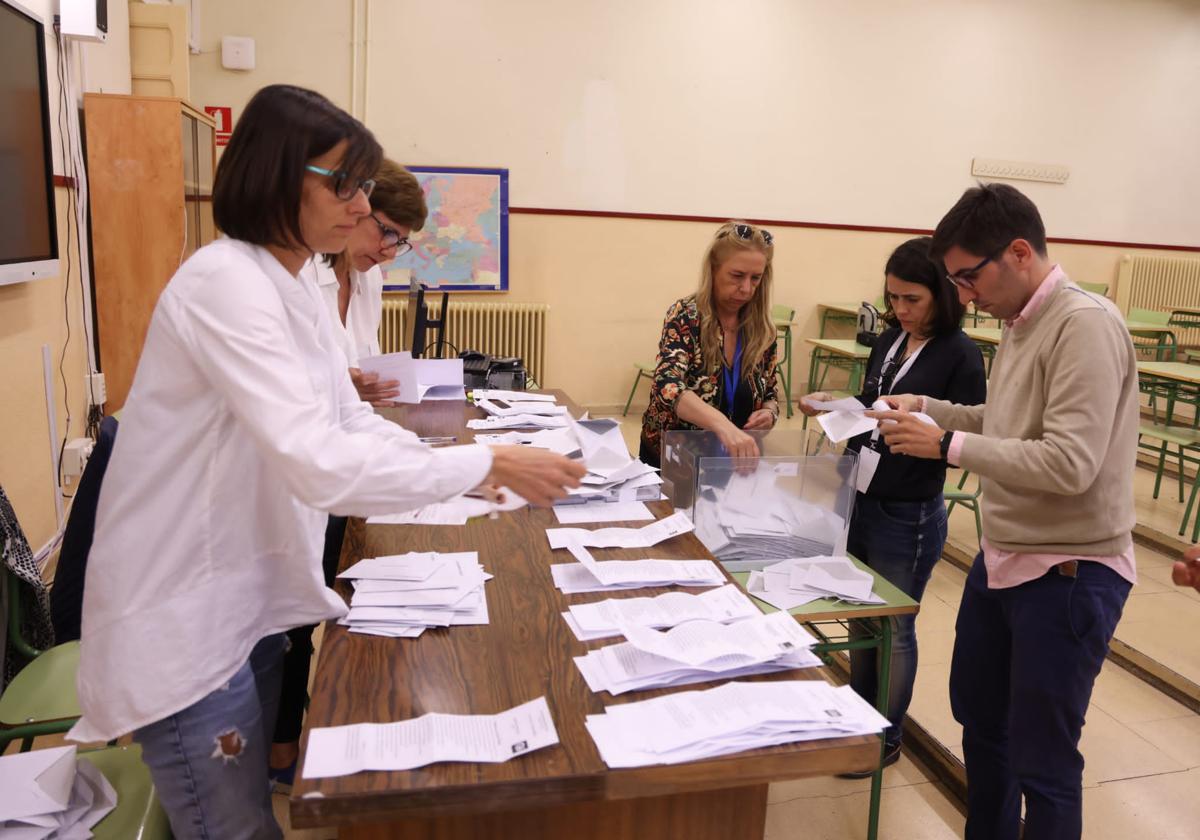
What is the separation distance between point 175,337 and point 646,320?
5.95 meters

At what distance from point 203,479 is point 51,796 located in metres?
0.63

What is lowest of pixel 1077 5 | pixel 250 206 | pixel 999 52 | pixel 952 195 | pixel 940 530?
pixel 940 530

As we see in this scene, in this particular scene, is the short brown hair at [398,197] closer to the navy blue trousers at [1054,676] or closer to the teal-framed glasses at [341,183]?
the teal-framed glasses at [341,183]

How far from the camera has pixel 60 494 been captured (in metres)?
3.71

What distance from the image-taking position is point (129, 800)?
1395 mm

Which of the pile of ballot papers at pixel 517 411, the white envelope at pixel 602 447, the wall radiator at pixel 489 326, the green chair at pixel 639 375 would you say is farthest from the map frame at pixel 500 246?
the white envelope at pixel 602 447

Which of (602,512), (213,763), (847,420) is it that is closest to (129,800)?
(213,763)

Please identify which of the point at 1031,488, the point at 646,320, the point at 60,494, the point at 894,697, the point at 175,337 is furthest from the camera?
the point at 646,320

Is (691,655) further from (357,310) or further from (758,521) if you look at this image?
(357,310)

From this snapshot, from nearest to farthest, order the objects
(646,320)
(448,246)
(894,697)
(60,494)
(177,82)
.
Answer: (894,697), (60,494), (177,82), (448,246), (646,320)

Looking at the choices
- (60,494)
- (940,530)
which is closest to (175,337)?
(940,530)

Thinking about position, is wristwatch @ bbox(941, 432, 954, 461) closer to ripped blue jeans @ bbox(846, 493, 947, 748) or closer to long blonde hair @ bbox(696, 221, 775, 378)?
ripped blue jeans @ bbox(846, 493, 947, 748)

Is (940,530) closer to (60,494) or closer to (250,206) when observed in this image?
(250,206)

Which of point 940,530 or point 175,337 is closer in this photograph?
point 175,337
